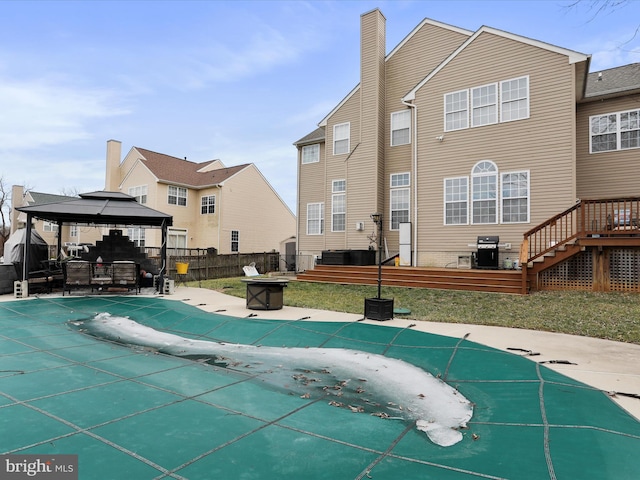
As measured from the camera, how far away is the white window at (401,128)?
14.9 meters

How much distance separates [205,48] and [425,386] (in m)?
15.9

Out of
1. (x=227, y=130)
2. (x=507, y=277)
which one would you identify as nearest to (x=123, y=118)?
(x=227, y=130)

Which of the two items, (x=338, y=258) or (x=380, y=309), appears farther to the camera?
(x=338, y=258)

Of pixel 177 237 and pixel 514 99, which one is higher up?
pixel 514 99

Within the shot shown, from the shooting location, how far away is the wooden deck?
10461 mm

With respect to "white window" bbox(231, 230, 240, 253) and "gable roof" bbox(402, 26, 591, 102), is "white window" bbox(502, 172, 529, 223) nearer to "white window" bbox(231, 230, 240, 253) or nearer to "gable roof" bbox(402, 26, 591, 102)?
"gable roof" bbox(402, 26, 591, 102)

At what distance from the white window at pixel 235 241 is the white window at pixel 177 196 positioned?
373 cm

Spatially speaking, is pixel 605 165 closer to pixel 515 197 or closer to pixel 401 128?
pixel 515 197

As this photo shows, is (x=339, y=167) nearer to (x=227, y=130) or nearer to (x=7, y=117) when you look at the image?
(x=227, y=130)

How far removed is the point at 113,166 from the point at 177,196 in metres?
6.13

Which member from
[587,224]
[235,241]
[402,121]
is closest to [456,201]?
[587,224]

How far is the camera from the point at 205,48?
15.1 metres

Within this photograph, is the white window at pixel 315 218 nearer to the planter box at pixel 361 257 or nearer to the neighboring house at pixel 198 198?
the planter box at pixel 361 257

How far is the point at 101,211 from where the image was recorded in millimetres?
11453
